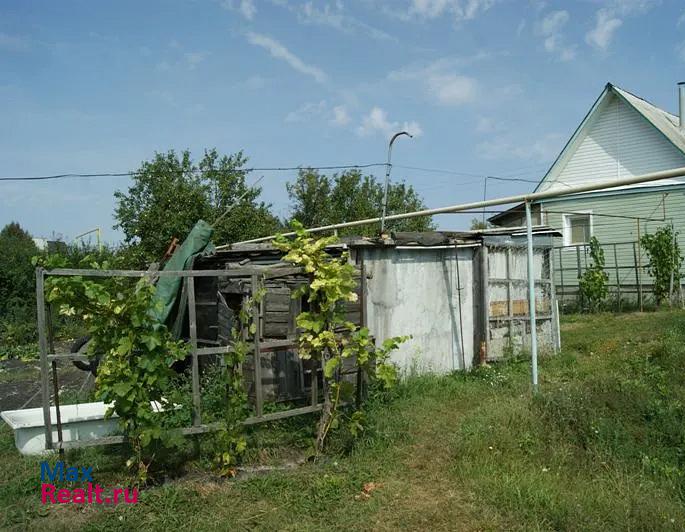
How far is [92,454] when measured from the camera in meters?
4.82

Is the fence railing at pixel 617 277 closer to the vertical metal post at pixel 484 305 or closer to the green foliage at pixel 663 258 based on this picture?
the green foliage at pixel 663 258

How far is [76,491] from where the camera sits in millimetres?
4207

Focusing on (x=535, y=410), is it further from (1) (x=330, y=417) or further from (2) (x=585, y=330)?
(2) (x=585, y=330)

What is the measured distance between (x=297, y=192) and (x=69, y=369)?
43.1 ft

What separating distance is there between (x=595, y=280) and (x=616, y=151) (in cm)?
456

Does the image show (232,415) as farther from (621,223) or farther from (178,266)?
(621,223)

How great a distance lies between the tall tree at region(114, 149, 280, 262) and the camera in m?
13.8

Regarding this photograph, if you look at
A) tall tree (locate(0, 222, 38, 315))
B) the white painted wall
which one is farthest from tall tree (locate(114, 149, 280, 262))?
the white painted wall

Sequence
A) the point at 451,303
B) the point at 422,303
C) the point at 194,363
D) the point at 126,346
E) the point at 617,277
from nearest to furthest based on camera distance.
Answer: the point at 126,346
the point at 194,363
the point at 422,303
the point at 451,303
the point at 617,277

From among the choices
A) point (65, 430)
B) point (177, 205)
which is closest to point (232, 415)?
point (65, 430)

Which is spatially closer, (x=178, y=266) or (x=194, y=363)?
(x=194, y=363)

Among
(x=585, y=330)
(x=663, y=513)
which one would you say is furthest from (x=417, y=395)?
(x=585, y=330)

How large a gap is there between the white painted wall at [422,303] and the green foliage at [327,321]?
86.0 inches

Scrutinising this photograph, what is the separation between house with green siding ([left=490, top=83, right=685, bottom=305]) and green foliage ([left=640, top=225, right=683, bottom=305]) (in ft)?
1.28
